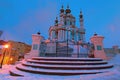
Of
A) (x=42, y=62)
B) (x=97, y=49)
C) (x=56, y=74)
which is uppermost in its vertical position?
(x=97, y=49)

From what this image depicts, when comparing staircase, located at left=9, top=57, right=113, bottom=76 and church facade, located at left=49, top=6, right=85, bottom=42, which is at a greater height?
church facade, located at left=49, top=6, right=85, bottom=42

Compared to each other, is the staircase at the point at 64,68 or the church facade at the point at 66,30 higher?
the church facade at the point at 66,30

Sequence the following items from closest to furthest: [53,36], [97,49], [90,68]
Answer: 1. [90,68]
2. [97,49]
3. [53,36]

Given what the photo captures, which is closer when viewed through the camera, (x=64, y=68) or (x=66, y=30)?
(x=64, y=68)

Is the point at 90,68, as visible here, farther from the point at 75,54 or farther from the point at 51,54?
the point at 51,54

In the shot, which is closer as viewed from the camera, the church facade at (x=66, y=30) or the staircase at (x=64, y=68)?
the staircase at (x=64, y=68)

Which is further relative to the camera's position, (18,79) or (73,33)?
(73,33)

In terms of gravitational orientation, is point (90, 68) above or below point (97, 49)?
below

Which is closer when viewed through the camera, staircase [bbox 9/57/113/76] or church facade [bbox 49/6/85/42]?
staircase [bbox 9/57/113/76]

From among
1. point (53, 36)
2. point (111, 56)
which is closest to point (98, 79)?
point (111, 56)

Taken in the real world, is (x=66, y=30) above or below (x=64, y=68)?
above

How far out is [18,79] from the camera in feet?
22.7

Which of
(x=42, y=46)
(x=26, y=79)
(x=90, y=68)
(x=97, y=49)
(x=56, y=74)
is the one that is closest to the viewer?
(x=26, y=79)

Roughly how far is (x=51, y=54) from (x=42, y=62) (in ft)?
18.7
